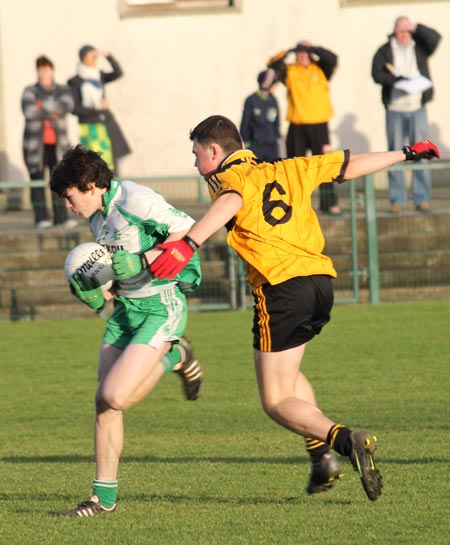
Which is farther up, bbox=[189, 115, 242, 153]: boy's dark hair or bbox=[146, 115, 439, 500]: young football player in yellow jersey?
bbox=[189, 115, 242, 153]: boy's dark hair

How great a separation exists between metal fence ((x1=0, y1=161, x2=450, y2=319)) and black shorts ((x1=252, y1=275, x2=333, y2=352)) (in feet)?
31.1

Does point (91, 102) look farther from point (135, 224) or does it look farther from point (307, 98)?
point (135, 224)

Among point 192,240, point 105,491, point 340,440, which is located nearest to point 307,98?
point 105,491

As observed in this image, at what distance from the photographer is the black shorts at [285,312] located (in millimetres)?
7223

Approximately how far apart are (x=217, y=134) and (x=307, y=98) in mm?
10746

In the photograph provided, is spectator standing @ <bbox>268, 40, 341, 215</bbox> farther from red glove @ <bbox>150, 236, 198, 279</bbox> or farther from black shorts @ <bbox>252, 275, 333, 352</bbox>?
red glove @ <bbox>150, 236, 198, 279</bbox>

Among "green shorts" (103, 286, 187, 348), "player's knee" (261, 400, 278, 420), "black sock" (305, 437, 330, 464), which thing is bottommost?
"black sock" (305, 437, 330, 464)

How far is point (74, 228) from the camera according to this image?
16906mm

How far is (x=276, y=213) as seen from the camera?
7.21 metres

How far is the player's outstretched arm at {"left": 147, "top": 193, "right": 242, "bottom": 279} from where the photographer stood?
21.8 feet

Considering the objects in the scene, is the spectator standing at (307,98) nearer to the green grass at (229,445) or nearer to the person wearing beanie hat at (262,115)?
the person wearing beanie hat at (262,115)

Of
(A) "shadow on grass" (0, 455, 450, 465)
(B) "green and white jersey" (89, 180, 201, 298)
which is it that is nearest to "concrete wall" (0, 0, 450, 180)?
(A) "shadow on grass" (0, 455, 450, 465)

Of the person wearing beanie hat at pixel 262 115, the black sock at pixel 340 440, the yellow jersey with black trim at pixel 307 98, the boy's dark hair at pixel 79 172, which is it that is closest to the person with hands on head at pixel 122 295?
the boy's dark hair at pixel 79 172

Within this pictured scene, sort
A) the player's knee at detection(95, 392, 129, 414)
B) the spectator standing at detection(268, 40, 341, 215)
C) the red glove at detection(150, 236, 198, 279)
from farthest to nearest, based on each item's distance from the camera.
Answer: the spectator standing at detection(268, 40, 341, 215) → the player's knee at detection(95, 392, 129, 414) → the red glove at detection(150, 236, 198, 279)
